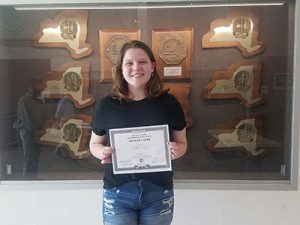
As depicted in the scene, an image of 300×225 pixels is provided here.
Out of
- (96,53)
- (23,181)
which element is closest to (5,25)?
(96,53)

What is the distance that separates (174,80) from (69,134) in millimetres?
999

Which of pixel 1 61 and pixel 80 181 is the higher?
pixel 1 61

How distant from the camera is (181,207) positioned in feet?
9.14

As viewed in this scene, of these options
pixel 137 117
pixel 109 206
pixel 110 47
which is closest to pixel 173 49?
pixel 110 47

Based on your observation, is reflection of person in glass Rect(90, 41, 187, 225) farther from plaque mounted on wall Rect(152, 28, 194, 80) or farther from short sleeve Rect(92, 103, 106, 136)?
plaque mounted on wall Rect(152, 28, 194, 80)

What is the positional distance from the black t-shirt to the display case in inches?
33.0

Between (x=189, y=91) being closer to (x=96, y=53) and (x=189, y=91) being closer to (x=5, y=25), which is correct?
(x=96, y=53)

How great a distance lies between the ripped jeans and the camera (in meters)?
1.97

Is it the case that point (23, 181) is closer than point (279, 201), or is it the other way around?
point (279, 201)

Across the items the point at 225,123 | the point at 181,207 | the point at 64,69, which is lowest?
the point at 181,207

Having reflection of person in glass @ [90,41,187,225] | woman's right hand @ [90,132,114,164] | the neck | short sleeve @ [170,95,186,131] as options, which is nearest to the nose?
reflection of person in glass @ [90,41,187,225]

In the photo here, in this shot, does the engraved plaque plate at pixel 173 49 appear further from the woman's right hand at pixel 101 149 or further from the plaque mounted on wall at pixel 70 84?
the woman's right hand at pixel 101 149

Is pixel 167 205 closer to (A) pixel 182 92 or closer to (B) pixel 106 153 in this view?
(B) pixel 106 153

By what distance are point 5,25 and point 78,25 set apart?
0.61 meters
